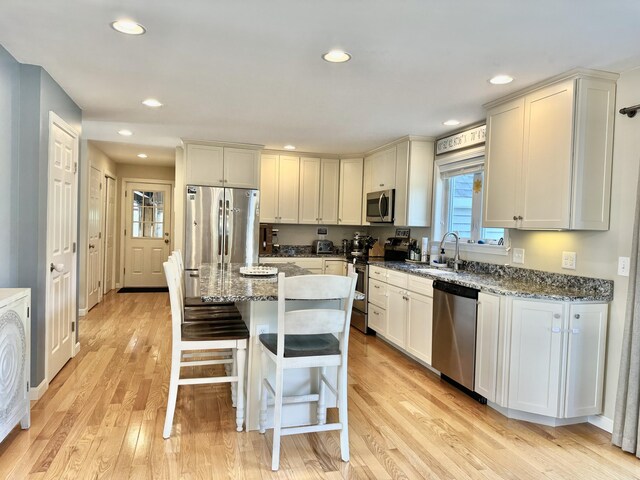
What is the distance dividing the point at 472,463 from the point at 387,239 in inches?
141

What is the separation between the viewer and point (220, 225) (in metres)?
5.15

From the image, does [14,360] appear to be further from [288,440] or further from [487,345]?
[487,345]

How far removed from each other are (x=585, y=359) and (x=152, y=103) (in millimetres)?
3766

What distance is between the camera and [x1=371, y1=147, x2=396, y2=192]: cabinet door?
16.5 feet

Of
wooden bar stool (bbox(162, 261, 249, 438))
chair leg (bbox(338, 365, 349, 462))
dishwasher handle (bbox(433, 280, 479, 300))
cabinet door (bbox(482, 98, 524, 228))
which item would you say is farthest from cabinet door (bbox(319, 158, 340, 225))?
chair leg (bbox(338, 365, 349, 462))

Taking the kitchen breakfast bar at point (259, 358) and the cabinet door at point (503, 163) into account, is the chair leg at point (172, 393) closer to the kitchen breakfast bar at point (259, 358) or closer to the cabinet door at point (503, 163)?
the kitchen breakfast bar at point (259, 358)

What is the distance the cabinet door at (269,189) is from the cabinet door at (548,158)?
3447mm

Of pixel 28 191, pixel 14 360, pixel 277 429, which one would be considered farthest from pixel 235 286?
pixel 28 191

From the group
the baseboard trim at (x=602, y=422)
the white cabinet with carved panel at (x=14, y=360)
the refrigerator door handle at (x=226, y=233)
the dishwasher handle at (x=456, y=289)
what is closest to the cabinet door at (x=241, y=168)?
the refrigerator door handle at (x=226, y=233)

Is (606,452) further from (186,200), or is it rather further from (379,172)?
(186,200)

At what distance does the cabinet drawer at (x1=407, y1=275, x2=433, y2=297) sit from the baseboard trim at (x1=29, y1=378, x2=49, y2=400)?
3.01m

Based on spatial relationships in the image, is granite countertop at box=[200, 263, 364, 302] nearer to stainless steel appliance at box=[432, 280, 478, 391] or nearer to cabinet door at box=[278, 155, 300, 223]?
stainless steel appliance at box=[432, 280, 478, 391]

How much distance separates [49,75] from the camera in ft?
9.75

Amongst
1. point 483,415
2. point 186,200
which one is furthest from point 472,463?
point 186,200
